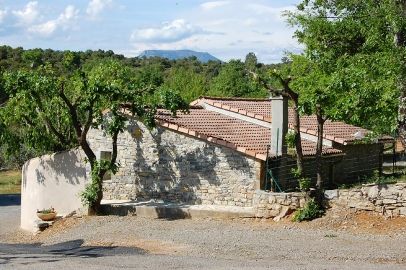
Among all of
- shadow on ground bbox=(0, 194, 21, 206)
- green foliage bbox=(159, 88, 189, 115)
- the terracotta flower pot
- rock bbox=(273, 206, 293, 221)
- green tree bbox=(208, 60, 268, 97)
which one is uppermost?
green tree bbox=(208, 60, 268, 97)

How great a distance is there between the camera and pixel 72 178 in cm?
2173

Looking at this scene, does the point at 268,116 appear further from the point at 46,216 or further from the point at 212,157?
the point at 46,216

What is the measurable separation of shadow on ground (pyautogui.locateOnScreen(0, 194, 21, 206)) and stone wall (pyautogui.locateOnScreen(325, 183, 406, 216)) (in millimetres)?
20018

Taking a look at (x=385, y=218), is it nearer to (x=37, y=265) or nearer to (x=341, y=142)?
(x=341, y=142)

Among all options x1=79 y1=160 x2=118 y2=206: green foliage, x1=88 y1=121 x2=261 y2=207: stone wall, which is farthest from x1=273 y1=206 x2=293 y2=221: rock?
x1=79 y1=160 x2=118 y2=206: green foliage

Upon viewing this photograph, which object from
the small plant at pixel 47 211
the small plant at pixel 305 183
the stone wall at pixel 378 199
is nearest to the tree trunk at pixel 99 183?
the small plant at pixel 47 211

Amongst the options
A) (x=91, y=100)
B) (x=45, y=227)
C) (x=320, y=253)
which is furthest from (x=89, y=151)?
(x=320, y=253)

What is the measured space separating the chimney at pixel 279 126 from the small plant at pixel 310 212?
2.87 m

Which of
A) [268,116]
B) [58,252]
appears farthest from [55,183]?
[268,116]

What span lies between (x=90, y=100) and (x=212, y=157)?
4.35m

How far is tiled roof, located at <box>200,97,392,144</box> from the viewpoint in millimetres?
23156

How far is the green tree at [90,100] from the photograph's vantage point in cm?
1886

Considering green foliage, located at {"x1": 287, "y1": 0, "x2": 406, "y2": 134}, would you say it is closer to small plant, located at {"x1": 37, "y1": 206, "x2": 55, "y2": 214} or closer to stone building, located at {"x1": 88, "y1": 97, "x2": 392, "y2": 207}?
stone building, located at {"x1": 88, "y1": 97, "x2": 392, "y2": 207}

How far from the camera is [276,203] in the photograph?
1747cm
